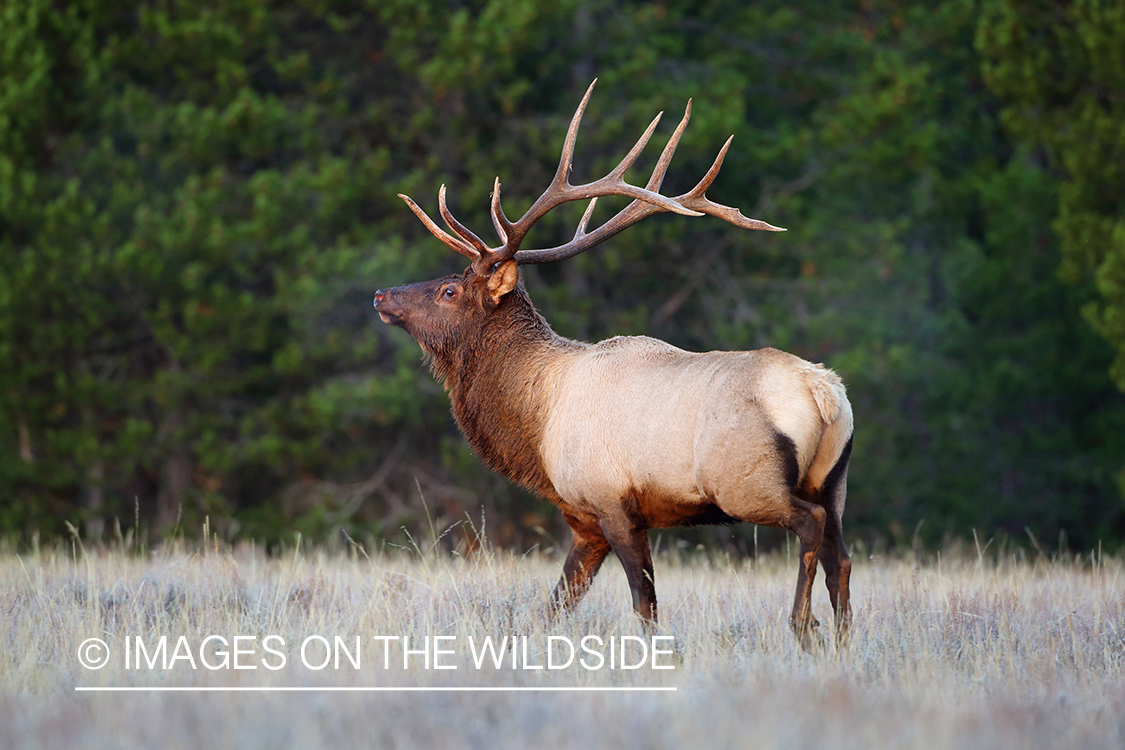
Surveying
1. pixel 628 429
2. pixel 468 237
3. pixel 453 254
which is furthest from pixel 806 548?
pixel 453 254

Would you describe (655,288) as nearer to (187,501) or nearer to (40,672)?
(187,501)

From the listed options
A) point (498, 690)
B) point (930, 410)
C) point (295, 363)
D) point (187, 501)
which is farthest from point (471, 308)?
point (930, 410)

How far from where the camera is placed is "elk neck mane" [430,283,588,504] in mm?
6562

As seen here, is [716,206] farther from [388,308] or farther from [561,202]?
[388,308]

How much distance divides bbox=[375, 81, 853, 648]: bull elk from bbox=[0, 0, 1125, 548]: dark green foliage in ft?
23.8

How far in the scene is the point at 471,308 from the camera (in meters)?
6.99

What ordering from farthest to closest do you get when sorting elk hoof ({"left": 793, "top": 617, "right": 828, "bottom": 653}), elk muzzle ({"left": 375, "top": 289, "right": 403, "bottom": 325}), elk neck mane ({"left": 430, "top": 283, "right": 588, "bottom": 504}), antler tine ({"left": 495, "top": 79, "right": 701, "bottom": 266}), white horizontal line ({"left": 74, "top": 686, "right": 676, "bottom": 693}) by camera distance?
elk muzzle ({"left": 375, "top": 289, "right": 403, "bottom": 325}) < antler tine ({"left": 495, "top": 79, "right": 701, "bottom": 266}) < elk neck mane ({"left": 430, "top": 283, "right": 588, "bottom": 504}) < elk hoof ({"left": 793, "top": 617, "right": 828, "bottom": 653}) < white horizontal line ({"left": 74, "top": 686, "right": 676, "bottom": 693})

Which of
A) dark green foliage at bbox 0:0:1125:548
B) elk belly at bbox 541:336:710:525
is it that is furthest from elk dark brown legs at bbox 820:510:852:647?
dark green foliage at bbox 0:0:1125:548

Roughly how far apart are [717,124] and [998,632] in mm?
9722

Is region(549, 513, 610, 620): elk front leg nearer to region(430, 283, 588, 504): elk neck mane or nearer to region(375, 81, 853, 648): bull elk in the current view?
region(375, 81, 853, 648): bull elk

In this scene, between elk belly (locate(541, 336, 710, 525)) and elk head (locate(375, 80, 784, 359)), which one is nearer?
elk belly (locate(541, 336, 710, 525))

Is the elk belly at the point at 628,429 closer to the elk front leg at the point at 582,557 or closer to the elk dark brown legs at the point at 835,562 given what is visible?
the elk front leg at the point at 582,557

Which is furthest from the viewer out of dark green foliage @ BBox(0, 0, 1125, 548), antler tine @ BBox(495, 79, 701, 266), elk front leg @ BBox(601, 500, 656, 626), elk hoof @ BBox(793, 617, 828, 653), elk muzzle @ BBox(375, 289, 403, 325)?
dark green foliage @ BBox(0, 0, 1125, 548)

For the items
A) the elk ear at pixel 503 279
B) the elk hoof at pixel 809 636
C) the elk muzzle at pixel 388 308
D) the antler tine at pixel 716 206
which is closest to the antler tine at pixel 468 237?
the elk ear at pixel 503 279
